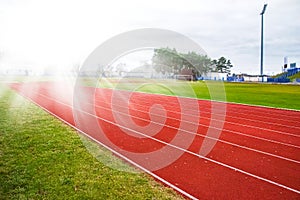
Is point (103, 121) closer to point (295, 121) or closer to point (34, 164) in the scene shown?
point (34, 164)

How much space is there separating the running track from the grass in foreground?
613mm

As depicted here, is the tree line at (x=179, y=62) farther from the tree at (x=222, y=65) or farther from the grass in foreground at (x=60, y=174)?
the grass in foreground at (x=60, y=174)

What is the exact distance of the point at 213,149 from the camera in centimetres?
711

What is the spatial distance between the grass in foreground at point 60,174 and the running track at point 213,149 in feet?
2.01

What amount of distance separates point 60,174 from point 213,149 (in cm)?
365

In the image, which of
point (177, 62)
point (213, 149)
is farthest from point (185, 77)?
point (213, 149)

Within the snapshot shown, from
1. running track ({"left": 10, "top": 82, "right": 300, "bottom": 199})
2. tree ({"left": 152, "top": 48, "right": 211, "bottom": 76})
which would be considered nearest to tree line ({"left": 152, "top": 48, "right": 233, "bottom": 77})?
tree ({"left": 152, "top": 48, "right": 211, "bottom": 76})

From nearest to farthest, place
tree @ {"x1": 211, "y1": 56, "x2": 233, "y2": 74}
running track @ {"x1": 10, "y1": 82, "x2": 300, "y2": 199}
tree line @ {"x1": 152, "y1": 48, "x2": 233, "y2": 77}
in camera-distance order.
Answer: running track @ {"x1": 10, "y1": 82, "x2": 300, "y2": 199} → tree line @ {"x1": 152, "y1": 48, "x2": 233, "y2": 77} → tree @ {"x1": 211, "y1": 56, "x2": 233, "y2": 74}

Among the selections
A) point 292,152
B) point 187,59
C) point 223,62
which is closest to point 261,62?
point 187,59

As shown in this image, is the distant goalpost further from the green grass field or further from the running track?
the running track

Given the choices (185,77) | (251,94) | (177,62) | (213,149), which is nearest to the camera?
(213,149)

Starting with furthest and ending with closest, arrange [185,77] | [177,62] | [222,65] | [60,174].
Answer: [222,65], [177,62], [185,77], [60,174]

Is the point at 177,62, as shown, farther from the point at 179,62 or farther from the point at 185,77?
the point at 185,77

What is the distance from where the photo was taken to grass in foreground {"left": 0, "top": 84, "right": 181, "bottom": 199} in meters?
4.43
